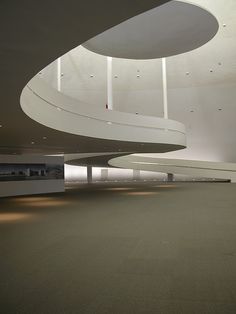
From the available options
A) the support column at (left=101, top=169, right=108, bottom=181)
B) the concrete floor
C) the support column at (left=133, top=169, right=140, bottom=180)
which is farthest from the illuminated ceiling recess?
the support column at (left=101, top=169, right=108, bottom=181)

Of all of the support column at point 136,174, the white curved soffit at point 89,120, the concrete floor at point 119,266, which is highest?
the white curved soffit at point 89,120

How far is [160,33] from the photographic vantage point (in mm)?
18781

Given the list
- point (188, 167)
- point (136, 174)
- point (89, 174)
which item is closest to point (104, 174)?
point (89, 174)

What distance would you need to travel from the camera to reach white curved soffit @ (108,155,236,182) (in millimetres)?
32094

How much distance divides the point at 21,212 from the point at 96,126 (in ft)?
16.1

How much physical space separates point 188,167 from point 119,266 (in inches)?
1100

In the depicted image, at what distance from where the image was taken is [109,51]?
2095cm

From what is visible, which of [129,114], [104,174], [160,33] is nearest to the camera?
[129,114]

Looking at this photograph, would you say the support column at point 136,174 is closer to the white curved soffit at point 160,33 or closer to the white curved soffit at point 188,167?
the white curved soffit at point 188,167

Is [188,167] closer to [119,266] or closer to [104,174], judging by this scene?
[104,174]

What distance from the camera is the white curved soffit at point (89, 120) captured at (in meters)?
9.93

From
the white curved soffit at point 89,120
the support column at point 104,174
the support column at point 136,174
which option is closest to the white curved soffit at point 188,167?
the support column at point 136,174

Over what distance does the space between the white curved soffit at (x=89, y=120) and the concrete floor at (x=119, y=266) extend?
11.8ft

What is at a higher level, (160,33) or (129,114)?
(160,33)
